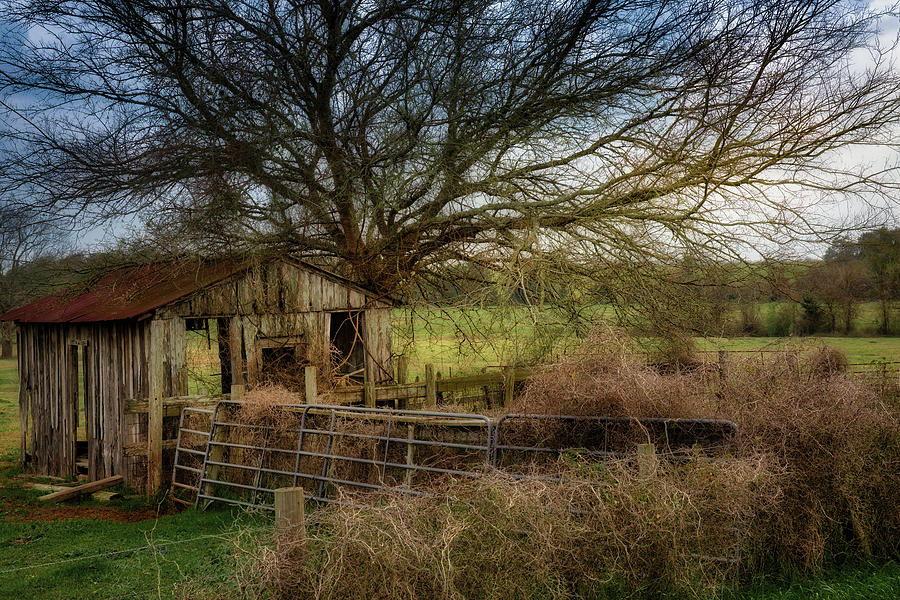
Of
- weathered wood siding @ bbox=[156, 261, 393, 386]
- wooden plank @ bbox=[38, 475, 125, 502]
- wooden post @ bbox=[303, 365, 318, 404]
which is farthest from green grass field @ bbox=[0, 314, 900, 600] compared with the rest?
wooden post @ bbox=[303, 365, 318, 404]

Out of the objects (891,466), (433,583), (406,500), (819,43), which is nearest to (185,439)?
(406,500)

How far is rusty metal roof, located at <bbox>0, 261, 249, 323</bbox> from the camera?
12.7m

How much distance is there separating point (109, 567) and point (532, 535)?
533 cm

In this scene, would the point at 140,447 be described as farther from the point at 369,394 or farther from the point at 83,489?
the point at 369,394

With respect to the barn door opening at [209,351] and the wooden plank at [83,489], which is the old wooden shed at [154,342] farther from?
the wooden plank at [83,489]

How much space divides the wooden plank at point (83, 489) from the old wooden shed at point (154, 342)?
0.25 m

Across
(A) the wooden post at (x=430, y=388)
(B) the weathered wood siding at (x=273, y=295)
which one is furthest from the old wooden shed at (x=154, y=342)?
(A) the wooden post at (x=430, y=388)

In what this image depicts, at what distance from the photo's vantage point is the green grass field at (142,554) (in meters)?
6.09

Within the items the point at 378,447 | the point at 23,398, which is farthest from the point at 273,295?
the point at 23,398

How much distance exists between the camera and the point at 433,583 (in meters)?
4.56

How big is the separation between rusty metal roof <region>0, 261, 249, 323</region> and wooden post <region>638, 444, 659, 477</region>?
29.4 ft

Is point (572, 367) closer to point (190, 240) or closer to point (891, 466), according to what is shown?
point (891, 466)

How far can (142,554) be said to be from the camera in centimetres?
825

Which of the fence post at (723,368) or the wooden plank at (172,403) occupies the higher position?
the fence post at (723,368)
